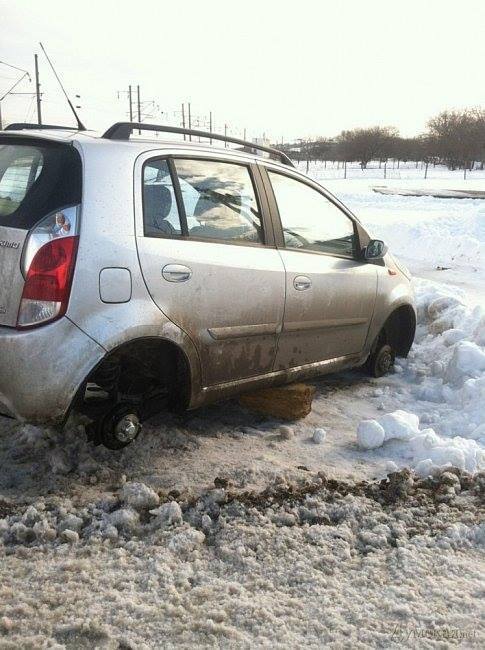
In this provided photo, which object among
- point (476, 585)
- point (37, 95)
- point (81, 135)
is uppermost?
point (37, 95)

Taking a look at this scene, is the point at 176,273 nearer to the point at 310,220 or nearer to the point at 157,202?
the point at 157,202

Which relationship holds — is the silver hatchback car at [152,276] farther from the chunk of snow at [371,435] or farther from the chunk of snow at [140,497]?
the chunk of snow at [371,435]

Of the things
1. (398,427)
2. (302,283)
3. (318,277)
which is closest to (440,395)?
(398,427)

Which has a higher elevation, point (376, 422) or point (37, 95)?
point (37, 95)

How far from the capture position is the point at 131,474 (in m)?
3.36

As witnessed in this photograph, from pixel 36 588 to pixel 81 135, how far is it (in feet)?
7.27

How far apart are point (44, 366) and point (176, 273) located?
0.82m

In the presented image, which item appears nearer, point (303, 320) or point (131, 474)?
point (131, 474)

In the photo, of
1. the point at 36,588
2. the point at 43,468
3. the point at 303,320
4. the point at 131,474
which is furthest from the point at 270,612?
the point at 303,320

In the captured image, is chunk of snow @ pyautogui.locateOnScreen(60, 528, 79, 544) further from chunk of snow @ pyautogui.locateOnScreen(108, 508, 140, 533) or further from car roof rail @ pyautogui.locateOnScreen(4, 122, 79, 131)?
car roof rail @ pyautogui.locateOnScreen(4, 122, 79, 131)

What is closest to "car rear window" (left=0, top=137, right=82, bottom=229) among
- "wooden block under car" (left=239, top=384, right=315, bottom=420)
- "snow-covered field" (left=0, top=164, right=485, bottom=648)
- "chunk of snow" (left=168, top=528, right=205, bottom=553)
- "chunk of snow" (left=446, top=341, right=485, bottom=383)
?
"snow-covered field" (left=0, top=164, right=485, bottom=648)

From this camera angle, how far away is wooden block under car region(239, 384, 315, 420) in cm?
418

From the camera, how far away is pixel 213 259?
3.47 m

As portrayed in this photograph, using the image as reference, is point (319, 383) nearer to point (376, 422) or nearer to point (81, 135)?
point (376, 422)
